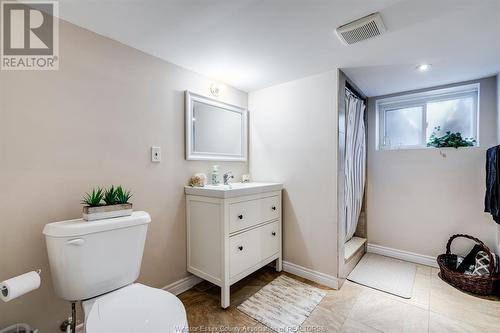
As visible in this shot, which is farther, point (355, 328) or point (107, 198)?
point (355, 328)

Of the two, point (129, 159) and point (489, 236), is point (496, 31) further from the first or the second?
point (129, 159)

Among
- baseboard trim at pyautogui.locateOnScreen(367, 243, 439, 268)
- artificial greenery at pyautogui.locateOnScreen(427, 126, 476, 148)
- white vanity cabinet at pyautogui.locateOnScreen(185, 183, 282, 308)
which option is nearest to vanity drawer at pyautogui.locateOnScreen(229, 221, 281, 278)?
white vanity cabinet at pyautogui.locateOnScreen(185, 183, 282, 308)

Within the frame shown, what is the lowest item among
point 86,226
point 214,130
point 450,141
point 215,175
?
point 86,226

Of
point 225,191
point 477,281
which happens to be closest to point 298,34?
point 225,191

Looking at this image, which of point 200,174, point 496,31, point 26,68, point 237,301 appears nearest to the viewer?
point 26,68

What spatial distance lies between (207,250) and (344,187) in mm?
1401

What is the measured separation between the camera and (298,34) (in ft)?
4.84

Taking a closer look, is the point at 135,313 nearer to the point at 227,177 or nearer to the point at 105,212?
the point at 105,212

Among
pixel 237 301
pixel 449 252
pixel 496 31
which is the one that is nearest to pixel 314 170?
pixel 237 301

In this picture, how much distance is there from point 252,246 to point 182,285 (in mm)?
705

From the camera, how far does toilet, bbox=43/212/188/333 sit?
3.21ft

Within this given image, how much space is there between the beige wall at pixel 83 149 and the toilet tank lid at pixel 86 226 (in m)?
0.23

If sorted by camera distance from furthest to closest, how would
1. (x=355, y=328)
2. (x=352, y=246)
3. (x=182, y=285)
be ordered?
(x=352, y=246), (x=182, y=285), (x=355, y=328)

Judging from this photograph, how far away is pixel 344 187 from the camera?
214 cm
